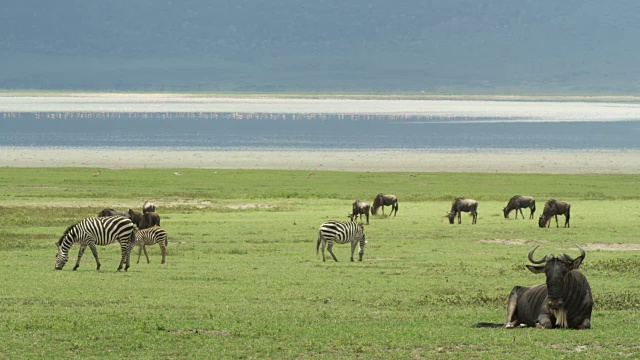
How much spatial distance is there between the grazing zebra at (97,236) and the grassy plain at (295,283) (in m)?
0.58

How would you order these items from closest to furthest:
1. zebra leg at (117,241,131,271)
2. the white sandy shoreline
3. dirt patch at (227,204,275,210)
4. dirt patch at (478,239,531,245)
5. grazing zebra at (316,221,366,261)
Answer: zebra leg at (117,241,131,271) → grazing zebra at (316,221,366,261) → dirt patch at (478,239,531,245) → dirt patch at (227,204,275,210) → the white sandy shoreline

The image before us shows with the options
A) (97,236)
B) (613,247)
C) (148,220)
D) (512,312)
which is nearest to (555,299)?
(512,312)

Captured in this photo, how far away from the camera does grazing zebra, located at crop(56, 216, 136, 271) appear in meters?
27.9

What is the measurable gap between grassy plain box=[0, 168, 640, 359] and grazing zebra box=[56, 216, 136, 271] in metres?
0.58

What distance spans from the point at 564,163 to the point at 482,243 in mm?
52947

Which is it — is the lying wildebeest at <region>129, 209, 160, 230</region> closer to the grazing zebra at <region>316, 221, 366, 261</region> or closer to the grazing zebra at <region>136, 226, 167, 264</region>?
the grazing zebra at <region>136, 226, 167, 264</region>

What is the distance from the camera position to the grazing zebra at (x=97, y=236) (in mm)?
27859

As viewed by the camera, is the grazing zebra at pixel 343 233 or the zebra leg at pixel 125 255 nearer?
the zebra leg at pixel 125 255

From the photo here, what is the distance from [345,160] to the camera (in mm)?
90125

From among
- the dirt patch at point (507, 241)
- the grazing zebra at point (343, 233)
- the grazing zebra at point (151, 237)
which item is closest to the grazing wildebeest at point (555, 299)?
the grazing zebra at point (343, 233)

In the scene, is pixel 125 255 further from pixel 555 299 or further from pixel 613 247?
pixel 613 247

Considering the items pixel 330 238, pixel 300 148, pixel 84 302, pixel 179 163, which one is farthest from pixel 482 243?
Result: pixel 300 148

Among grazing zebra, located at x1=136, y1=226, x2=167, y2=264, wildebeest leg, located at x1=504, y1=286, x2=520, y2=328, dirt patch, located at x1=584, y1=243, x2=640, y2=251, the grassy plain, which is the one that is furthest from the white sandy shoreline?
wildebeest leg, located at x1=504, y1=286, x2=520, y2=328

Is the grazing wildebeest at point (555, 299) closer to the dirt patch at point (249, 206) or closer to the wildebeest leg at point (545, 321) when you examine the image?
the wildebeest leg at point (545, 321)
